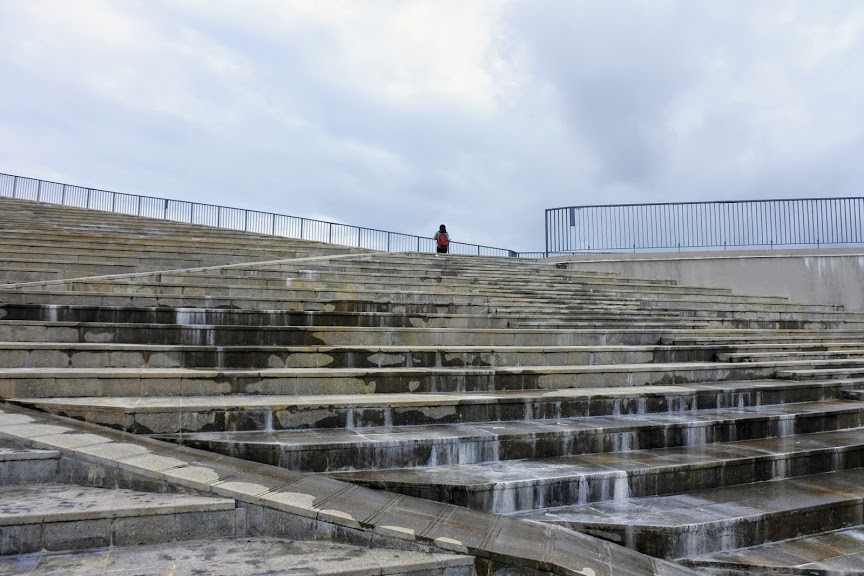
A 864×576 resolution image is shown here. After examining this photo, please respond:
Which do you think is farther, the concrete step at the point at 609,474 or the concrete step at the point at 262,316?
the concrete step at the point at 262,316

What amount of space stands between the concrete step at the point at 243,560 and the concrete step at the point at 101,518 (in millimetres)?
61

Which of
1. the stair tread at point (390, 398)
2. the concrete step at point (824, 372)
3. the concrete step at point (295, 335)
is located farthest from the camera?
the concrete step at point (824, 372)

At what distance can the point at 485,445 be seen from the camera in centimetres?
551

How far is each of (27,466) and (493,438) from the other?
3656mm

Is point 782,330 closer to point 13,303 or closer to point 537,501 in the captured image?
point 537,501

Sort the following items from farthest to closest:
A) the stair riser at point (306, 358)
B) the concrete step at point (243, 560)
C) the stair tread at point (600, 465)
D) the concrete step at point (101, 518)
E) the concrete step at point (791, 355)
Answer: the concrete step at point (791, 355) → the stair riser at point (306, 358) → the stair tread at point (600, 465) → the concrete step at point (101, 518) → the concrete step at point (243, 560)

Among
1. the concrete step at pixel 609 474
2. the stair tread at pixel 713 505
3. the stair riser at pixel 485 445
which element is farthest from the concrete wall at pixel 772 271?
the stair tread at pixel 713 505

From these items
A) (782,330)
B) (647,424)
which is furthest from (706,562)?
(782,330)

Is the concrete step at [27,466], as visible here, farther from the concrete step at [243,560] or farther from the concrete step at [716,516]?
the concrete step at [716,516]

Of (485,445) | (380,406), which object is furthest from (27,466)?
(485,445)

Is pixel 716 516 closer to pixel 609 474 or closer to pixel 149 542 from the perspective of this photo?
pixel 609 474

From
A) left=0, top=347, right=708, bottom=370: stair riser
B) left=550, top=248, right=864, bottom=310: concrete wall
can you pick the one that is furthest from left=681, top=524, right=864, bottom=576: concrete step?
left=550, top=248, right=864, bottom=310: concrete wall

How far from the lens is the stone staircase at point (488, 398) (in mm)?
4695

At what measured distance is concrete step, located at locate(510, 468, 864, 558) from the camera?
434 cm
